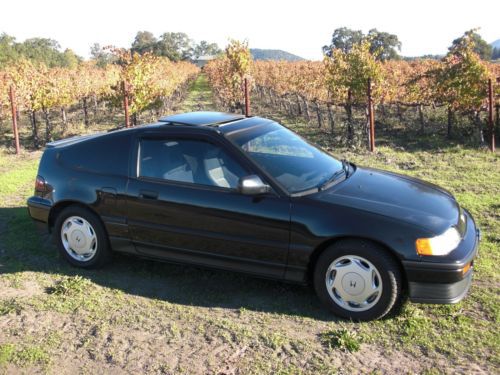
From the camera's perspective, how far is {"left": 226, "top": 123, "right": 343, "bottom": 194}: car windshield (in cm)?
418

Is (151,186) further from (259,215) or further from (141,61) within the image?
(141,61)

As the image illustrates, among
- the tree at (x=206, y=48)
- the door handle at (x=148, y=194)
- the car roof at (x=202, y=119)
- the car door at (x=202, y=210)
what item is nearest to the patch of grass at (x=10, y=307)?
the car door at (x=202, y=210)

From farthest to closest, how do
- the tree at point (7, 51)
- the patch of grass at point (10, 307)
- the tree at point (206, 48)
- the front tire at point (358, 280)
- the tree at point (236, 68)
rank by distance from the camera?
the tree at point (206, 48)
the tree at point (7, 51)
the tree at point (236, 68)
the patch of grass at point (10, 307)
the front tire at point (358, 280)

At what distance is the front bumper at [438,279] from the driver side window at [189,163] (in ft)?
5.01

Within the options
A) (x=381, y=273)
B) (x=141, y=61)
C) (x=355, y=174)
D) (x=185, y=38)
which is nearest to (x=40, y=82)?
(x=141, y=61)

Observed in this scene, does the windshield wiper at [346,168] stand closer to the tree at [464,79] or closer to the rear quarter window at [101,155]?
the rear quarter window at [101,155]

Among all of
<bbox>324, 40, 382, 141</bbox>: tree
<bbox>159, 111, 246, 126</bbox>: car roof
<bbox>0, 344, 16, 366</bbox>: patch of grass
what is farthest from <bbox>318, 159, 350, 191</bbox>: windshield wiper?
<bbox>324, 40, 382, 141</bbox>: tree

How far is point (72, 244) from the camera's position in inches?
194

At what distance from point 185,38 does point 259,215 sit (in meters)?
123

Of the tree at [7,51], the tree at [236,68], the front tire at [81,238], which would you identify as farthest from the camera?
the tree at [7,51]

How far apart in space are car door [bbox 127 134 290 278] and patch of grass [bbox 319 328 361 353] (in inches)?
25.7

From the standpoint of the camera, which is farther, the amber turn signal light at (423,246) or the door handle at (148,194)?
the door handle at (148,194)

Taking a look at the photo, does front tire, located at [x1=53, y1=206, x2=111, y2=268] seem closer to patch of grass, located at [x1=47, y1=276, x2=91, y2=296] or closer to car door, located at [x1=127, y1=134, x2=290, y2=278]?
patch of grass, located at [x1=47, y1=276, x2=91, y2=296]

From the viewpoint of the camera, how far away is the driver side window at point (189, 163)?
13.9 feet
